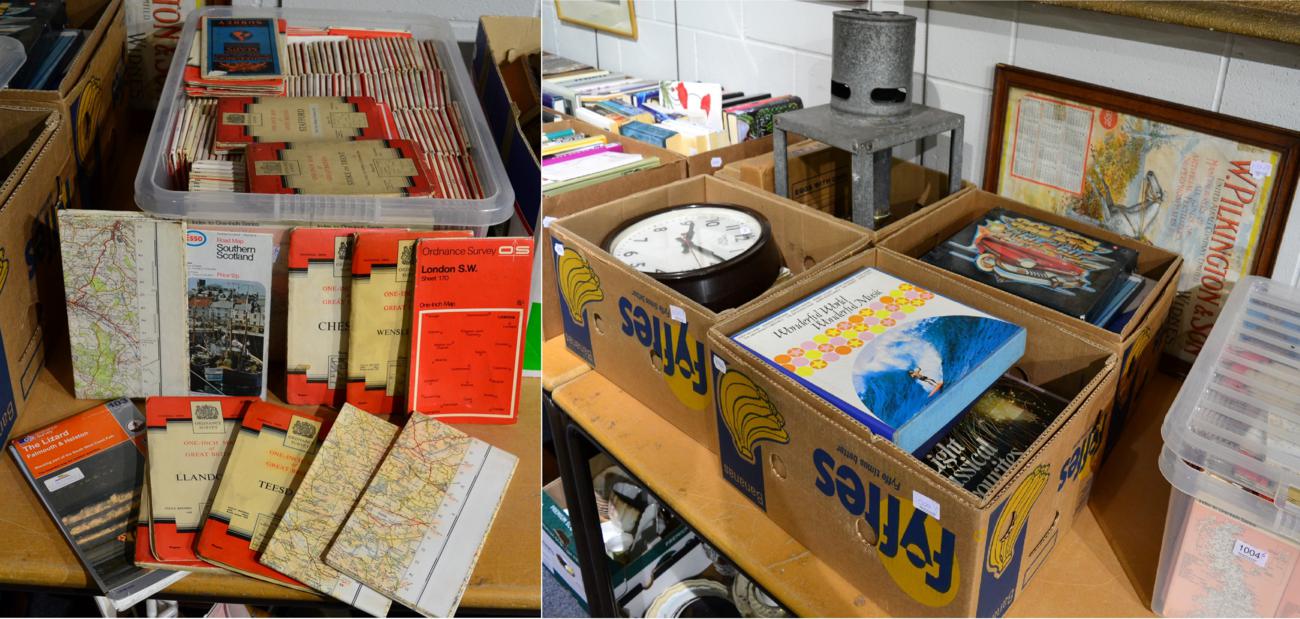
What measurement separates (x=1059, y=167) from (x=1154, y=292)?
1.43 ft

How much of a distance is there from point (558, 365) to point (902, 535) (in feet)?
2.74

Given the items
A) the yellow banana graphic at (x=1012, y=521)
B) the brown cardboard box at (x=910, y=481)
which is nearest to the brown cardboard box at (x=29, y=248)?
the brown cardboard box at (x=910, y=481)

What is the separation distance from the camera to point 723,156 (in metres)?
1.91

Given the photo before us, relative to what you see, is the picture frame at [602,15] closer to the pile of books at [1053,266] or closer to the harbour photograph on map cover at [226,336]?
the pile of books at [1053,266]

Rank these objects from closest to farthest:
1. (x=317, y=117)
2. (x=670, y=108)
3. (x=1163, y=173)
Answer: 1. (x=1163, y=173)
2. (x=317, y=117)
3. (x=670, y=108)

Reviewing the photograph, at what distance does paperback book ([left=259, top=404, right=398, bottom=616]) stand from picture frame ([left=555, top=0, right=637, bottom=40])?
1812mm

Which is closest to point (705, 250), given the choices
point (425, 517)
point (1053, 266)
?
point (1053, 266)

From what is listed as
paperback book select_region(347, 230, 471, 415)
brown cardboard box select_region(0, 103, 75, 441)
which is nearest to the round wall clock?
paperback book select_region(347, 230, 471, 415)

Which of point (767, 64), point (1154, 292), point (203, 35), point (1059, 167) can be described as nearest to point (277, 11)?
point (203, 35)

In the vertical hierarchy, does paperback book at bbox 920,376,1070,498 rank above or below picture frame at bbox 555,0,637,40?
below

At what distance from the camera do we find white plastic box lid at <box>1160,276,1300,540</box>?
3.13 feet

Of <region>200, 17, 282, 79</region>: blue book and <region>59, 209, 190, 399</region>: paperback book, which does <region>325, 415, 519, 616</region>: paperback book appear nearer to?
<region>59, 209, 190, 399</region>: paperback book

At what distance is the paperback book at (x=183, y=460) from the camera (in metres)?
1.17

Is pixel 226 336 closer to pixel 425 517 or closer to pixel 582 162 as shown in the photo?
pixel 425 517
